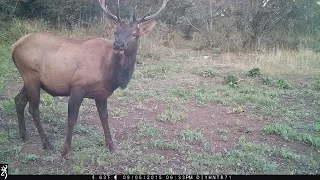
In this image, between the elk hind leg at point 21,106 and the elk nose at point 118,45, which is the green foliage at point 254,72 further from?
the elk hind leg at point 21,106

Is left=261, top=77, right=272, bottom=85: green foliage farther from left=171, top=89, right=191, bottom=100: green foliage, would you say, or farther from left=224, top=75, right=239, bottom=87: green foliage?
left=171, top=89, right=191, bottom=100: green foliage

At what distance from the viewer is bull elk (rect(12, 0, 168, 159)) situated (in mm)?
6133

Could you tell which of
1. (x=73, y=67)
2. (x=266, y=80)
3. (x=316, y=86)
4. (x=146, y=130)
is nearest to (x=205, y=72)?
(x=266, y=80)

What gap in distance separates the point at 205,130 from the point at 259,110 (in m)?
2.00

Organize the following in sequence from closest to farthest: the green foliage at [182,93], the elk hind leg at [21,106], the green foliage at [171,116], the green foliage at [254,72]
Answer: the elk hind leg at [21,106] < the green foliage at [171,116] < the green foliage at [182,93] < the green foliage at [254,72]

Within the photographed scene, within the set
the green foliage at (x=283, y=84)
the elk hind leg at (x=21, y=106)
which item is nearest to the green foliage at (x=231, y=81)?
the green foliage at (x=283, y=84)

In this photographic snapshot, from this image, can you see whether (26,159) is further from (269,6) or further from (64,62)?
(269,6)

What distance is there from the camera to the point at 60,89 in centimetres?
628

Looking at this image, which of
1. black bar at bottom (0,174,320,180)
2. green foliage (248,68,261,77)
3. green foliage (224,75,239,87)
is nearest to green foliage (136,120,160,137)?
black bar at bottom (0,174,320,180)

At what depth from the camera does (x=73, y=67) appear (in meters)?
6.21

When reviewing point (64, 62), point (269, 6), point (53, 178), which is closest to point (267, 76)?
point (269, 6)

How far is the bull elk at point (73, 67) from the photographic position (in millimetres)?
6133

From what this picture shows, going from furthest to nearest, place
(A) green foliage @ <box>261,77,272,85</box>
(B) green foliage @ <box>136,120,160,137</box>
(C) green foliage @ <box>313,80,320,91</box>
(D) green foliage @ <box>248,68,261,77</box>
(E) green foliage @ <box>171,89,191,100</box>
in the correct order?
(D) green foliage @ <box>248,68,261,77</box>, (A) green foliage @ <box>261,77,272,85</box>, (C) green foliage @ <box>313,80,320,91</box>, (E) green foliage @ <box>171,89,191,100</box>, (B) green foliage @ <box>136,120,160,137</box>

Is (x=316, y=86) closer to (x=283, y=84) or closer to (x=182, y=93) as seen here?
(x=283, y=84)
